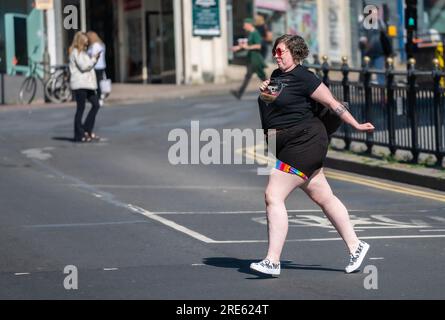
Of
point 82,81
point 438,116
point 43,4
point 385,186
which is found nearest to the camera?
point 385,186

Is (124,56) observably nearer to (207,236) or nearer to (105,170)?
(105,170)

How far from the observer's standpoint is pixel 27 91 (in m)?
27.9

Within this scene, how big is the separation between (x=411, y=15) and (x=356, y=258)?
1349 centimetres

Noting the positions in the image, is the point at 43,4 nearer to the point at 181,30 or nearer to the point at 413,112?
the point at 181,30

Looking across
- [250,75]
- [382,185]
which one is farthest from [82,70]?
[250,75]

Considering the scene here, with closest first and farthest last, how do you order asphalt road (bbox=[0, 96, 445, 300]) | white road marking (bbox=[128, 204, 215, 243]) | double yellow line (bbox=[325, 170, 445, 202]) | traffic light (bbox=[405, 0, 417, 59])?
asphalt road (bbox=[0, 96, 445, 300]), white road marking (bbox=[128, 204, 215, 243]), double yellow line (bbox=[325, 170, 445, 202]), traffic light (bbox=[405, 0, 417, 59])

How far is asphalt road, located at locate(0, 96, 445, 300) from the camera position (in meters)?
8.88

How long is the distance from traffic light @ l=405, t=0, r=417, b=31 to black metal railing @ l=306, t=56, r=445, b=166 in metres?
4.14

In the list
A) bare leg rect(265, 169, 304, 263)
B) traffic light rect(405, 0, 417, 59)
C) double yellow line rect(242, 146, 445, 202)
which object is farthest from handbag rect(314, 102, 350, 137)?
traffic light rect(405, 0, 417, 59)

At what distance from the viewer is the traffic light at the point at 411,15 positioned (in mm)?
22087

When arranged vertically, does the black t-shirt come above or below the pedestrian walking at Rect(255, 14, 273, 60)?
below

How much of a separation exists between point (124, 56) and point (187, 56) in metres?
2.45

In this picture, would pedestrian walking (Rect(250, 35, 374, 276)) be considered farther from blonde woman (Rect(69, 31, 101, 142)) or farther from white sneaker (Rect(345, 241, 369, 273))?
blonde woman (Rect(69, 31, 101, 142))

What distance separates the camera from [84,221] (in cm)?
1222
